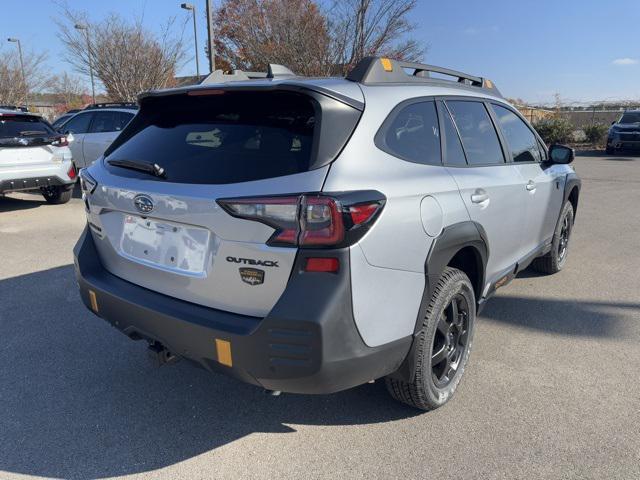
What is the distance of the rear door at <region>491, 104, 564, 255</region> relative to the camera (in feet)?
12.7

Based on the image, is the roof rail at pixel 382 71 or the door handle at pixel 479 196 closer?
the roof rail at pixel 382 71

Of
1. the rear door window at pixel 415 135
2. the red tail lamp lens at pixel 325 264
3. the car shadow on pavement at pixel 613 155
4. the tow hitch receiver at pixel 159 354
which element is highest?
the rear door window at pixel 415 135

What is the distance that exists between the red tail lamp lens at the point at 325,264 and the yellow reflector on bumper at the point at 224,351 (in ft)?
1.65

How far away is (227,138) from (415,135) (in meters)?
0.99

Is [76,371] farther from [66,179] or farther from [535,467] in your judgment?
[66,179]

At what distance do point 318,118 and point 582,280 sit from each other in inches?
158

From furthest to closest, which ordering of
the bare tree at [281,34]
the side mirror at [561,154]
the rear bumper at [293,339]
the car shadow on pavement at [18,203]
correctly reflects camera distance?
the bare tree at [281,34]
the car shadow on pavement at [18,203]
the side mirror at [561,154]
the rear bumper at [293,339]

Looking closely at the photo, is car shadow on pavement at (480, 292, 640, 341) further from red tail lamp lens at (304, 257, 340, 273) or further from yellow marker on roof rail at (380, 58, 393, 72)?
red tail lamp lens at (304, 257, 340, 273)

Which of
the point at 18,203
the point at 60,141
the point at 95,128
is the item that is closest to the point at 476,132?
the point at 60,141

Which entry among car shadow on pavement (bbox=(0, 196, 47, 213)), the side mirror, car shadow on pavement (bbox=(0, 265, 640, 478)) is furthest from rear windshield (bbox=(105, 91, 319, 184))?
car shadow on pavement (bbox=(0, 196, 47, 213))

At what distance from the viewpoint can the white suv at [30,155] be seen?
768cm

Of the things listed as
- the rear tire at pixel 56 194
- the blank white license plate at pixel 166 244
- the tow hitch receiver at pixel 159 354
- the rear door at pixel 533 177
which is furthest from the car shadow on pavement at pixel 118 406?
the rear tire at pixel 56 194

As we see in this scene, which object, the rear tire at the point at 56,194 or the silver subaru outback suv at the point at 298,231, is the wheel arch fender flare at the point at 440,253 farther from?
the rear tire at the point at 56,194

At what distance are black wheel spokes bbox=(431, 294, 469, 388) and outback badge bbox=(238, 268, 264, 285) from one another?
A: 1105 mm
